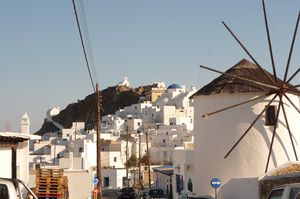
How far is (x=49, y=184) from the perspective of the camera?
32219 mm

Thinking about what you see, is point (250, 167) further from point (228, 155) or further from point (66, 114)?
point (66, 114)

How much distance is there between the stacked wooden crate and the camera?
32.0 meters

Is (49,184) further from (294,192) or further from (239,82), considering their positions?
(294,192)

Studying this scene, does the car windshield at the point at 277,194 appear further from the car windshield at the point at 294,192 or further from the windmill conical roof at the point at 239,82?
the windmill conical roof at the point at 239,82

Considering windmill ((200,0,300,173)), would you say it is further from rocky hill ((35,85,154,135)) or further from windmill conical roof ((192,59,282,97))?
rocky hill ((35,85,154,135))

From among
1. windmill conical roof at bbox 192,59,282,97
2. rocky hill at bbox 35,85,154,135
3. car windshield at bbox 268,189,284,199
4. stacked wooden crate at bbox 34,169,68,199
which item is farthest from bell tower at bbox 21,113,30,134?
rocky hill at bbox 35,85,154,135

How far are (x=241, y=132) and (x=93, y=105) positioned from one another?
→ 158256 mm

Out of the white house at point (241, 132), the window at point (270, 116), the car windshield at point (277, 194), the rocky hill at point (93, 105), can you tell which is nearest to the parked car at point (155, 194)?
the white house at point (241, 132)

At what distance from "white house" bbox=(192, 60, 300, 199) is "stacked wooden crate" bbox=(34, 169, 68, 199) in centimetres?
838

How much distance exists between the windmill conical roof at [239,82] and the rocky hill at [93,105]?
136493 mm

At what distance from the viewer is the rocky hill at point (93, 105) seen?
17714 centimetres

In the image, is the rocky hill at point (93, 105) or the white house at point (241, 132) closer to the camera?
the white house at point (241, 132)

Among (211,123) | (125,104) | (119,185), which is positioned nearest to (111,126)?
(119,185)

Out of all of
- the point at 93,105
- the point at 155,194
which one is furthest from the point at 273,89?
the point at 93,105
